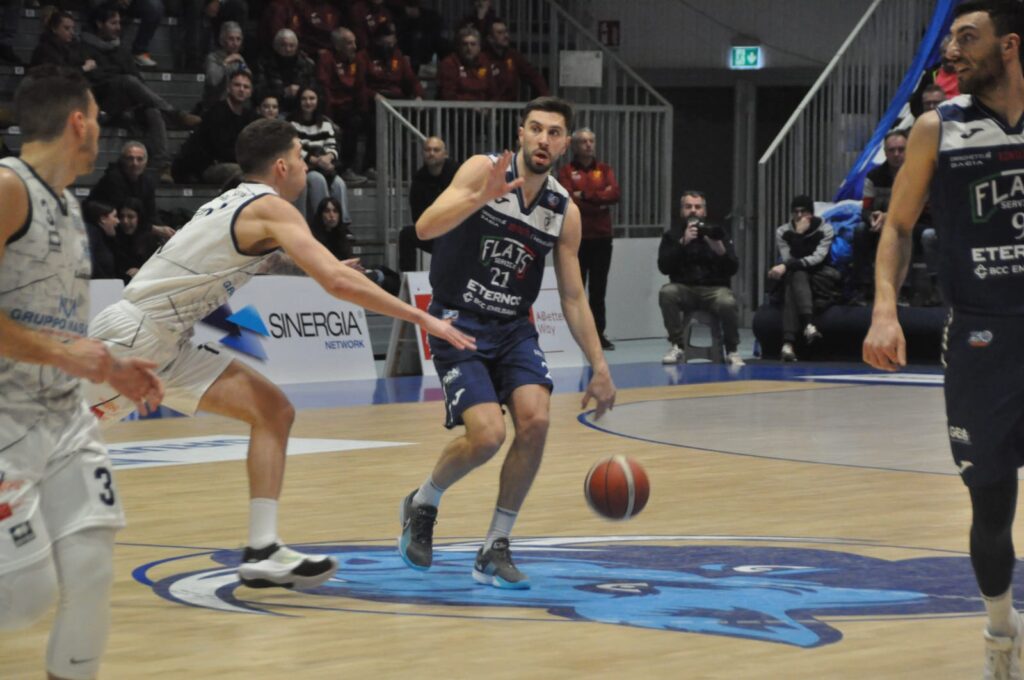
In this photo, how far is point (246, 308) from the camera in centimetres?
1462

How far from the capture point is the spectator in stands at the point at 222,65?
58.2ft

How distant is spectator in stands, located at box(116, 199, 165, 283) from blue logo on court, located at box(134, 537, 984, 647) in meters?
8.26

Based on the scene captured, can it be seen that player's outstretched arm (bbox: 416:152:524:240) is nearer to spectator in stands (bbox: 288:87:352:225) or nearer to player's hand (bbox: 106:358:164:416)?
player's hand (bbox: 106:358:164:416)

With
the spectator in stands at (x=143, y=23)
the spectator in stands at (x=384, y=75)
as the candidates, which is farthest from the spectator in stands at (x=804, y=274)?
Answer: the spectator in stands at (x=143, y=23)

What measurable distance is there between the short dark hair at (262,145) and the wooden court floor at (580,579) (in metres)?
1.62

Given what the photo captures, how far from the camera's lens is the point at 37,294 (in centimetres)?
430

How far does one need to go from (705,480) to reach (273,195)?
3893mm

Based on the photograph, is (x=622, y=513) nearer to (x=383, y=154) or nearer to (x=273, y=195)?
(x=273, y=195)

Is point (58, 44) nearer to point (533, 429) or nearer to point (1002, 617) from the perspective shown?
point (533, 429)

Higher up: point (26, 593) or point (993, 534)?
point (26, 593)

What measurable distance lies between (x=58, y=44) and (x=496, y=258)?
36.2 feet

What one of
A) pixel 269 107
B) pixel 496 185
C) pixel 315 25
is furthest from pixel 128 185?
pixel 496 185

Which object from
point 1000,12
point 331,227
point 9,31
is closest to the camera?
point 1000,12

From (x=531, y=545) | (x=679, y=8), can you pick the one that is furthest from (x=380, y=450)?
(x=679, y=8)
